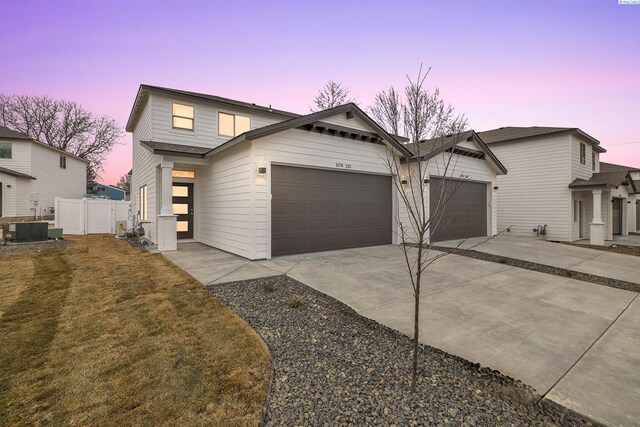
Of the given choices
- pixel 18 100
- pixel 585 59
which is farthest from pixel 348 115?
pixel 18 100

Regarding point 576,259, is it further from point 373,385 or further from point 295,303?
point 373,385

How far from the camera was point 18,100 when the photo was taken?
25.9 m

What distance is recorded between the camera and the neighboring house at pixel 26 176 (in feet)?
56.0

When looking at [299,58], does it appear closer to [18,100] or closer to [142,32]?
[142,32]

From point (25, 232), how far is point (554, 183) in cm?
2329

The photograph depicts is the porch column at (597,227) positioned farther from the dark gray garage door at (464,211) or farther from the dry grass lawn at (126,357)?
the dry grass lawn at (126,357)

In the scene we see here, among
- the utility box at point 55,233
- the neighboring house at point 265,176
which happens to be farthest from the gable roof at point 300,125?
the utility box at point 55,233

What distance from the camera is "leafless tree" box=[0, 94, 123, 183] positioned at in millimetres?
26222

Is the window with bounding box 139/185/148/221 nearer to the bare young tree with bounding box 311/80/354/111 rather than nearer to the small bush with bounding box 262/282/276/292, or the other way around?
the small bush with bounding box 262/282/276/292

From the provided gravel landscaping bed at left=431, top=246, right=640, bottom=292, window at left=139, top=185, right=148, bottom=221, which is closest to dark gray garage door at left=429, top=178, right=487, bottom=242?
gravel landscaping bed at left=431, top=246, right=640, bottom=292

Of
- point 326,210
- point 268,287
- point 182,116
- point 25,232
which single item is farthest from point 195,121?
point 268,287

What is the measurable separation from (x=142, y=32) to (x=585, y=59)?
17417mm

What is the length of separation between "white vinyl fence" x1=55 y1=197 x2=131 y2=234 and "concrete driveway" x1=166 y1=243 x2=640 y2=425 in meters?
10.5

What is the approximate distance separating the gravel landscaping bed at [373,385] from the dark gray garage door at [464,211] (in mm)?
8522
